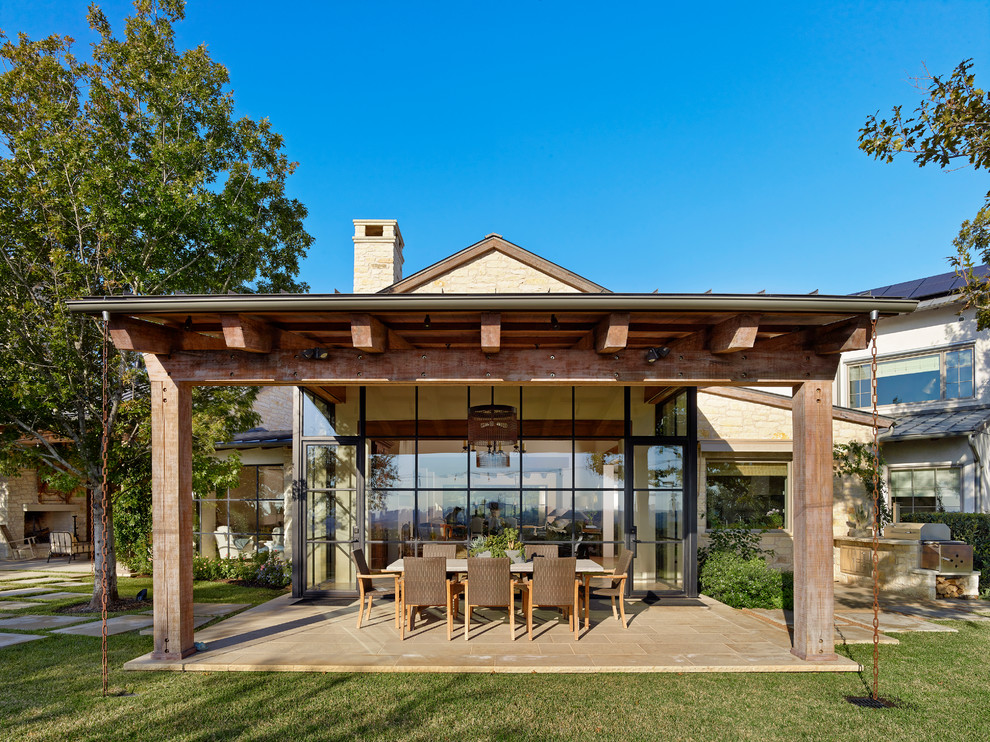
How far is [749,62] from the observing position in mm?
13914

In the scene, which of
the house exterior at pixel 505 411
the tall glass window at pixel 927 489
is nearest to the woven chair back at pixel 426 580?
the house exterior at pixel 505 411

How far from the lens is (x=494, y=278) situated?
466 inches

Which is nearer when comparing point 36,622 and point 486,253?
point 36,622

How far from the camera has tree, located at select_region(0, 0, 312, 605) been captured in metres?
8.37

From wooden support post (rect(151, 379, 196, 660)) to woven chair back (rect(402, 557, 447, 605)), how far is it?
2.37 m

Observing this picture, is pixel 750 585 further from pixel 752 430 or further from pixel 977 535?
pixel 977 535

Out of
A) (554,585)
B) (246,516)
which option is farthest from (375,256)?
(554,585)

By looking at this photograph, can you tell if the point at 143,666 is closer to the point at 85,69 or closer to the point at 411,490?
the point at 411,490

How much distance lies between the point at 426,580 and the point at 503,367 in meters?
2.82

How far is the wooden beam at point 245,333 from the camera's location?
551 centimetres

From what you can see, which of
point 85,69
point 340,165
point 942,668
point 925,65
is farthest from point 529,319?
Result: point 340,165

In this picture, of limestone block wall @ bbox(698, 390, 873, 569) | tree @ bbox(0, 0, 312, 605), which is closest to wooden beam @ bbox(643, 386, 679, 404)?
limestone block wall @ bbox(698, 390, 873, 569)

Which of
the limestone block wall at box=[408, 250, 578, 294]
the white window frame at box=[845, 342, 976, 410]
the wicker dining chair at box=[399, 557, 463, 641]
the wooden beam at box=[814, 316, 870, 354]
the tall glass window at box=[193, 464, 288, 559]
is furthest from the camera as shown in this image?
the white window frame at box=[845, 342, 976, 410]

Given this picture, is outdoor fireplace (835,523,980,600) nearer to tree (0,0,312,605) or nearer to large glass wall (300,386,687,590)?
large glass wall (300,386,687,590)
